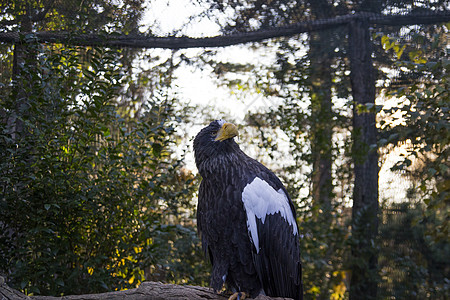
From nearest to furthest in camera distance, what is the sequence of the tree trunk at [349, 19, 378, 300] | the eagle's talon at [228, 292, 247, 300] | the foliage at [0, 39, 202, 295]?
the eagle's talon at [228, 292, 247, 300] → the foliage at [0, 39, 202, 295] → the tree trunk at [349, 19, 378, 300]

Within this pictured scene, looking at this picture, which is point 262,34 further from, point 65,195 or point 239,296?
point 239,296

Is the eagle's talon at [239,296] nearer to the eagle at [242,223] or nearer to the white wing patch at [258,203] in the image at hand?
the eagle at [242,223]

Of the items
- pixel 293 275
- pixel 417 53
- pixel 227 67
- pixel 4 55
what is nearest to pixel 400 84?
pixel 417 53

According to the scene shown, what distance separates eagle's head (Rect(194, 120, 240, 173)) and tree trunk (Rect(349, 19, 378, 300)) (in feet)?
5.15

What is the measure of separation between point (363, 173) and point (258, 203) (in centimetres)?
179

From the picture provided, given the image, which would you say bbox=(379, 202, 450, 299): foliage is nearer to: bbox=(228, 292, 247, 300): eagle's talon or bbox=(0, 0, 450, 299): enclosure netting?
bbox=(0, 0, 450, 299): enclosure netting

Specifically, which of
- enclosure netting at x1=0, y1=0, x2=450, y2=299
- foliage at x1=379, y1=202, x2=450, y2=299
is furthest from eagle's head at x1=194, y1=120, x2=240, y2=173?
foliage at x1=379, y1=202, x2=450, y2=299

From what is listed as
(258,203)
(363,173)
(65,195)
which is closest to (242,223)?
(258,203)

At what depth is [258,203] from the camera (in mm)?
2289

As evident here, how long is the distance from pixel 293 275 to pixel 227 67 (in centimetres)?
210

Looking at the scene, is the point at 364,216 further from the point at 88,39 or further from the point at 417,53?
the point at 88,39

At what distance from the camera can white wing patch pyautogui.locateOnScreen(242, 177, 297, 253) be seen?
2.28 meters

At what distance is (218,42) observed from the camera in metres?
3.73

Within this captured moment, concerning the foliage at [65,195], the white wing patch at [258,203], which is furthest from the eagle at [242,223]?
the foliage at [65,195]
